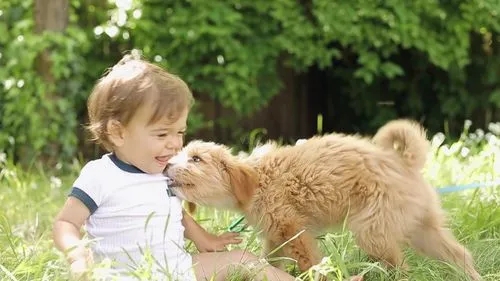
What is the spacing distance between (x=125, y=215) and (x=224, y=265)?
435 millimetres

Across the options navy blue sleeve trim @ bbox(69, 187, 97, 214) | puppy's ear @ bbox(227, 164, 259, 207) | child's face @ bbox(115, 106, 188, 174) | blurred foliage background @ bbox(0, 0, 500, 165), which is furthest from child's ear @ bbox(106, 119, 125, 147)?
blurred foliage background @ bbox(0, 0, 500, 165)

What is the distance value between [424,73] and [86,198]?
6.60 meters

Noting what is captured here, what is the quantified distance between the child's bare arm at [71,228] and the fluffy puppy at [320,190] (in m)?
0.41

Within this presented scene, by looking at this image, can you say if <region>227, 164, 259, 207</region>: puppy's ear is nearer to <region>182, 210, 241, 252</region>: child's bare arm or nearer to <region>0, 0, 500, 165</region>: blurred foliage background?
<region>182, 210, 241, 252</region>: child's bare arm

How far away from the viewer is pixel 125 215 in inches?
131

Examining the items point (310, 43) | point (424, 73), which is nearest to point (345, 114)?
point (424, 73)

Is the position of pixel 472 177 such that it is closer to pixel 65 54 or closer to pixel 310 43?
pixel 310 43

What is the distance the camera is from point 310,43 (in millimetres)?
8094

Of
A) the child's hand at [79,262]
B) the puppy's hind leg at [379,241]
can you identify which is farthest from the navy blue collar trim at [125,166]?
the puppy's hind leg at [379,241]

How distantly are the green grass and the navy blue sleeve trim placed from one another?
0.20 metres

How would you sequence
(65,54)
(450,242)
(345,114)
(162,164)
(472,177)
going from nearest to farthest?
1. (162,164)
2. (450,242)
3. (472,177)
4. (65,54)
5. (345,114)

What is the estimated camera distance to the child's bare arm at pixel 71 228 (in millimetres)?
2969

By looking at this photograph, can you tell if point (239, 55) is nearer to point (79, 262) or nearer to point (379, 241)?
point (379, 241)

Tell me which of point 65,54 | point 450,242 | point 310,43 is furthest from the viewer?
point 310,43
